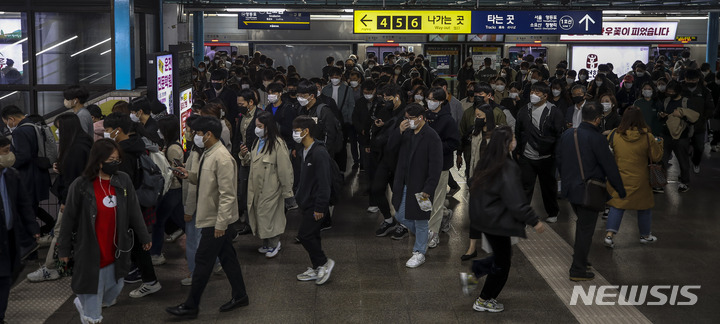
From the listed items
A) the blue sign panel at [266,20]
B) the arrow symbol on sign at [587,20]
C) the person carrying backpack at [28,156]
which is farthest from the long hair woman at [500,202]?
the blue sign panel at [266,20]

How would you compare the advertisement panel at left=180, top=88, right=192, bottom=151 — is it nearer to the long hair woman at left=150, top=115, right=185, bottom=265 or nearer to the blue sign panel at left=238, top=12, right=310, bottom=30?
the long hair woman at left=150, top=115, right=185, bottom=265

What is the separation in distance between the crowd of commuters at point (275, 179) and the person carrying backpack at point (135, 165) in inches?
0.5

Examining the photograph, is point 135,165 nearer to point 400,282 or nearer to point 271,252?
point 271,252

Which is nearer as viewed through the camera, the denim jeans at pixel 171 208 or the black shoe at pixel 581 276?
the black shoe at pixel 581 276

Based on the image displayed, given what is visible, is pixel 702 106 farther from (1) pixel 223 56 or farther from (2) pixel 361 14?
(1) pixel 223 56

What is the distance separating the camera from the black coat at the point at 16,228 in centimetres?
605

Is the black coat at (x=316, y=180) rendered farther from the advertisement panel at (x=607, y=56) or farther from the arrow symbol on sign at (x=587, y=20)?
the advertisement panel at (x=607, y=56)

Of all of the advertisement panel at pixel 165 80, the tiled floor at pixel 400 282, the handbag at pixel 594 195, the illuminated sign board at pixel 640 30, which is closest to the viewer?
the tiled floor at pixel 400 282

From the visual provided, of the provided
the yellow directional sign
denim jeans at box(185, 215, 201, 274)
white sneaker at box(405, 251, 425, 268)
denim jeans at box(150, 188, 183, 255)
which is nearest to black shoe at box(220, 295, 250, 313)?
denim jeans at box(185, 215, 201, 274)

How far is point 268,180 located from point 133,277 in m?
1.56

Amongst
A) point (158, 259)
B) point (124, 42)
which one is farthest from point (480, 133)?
point (124, 42)

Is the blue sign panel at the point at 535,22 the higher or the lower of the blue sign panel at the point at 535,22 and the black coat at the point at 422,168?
the higher

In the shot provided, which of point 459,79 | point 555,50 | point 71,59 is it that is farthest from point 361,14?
point 555,50

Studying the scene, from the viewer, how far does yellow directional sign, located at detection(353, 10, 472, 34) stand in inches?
603
